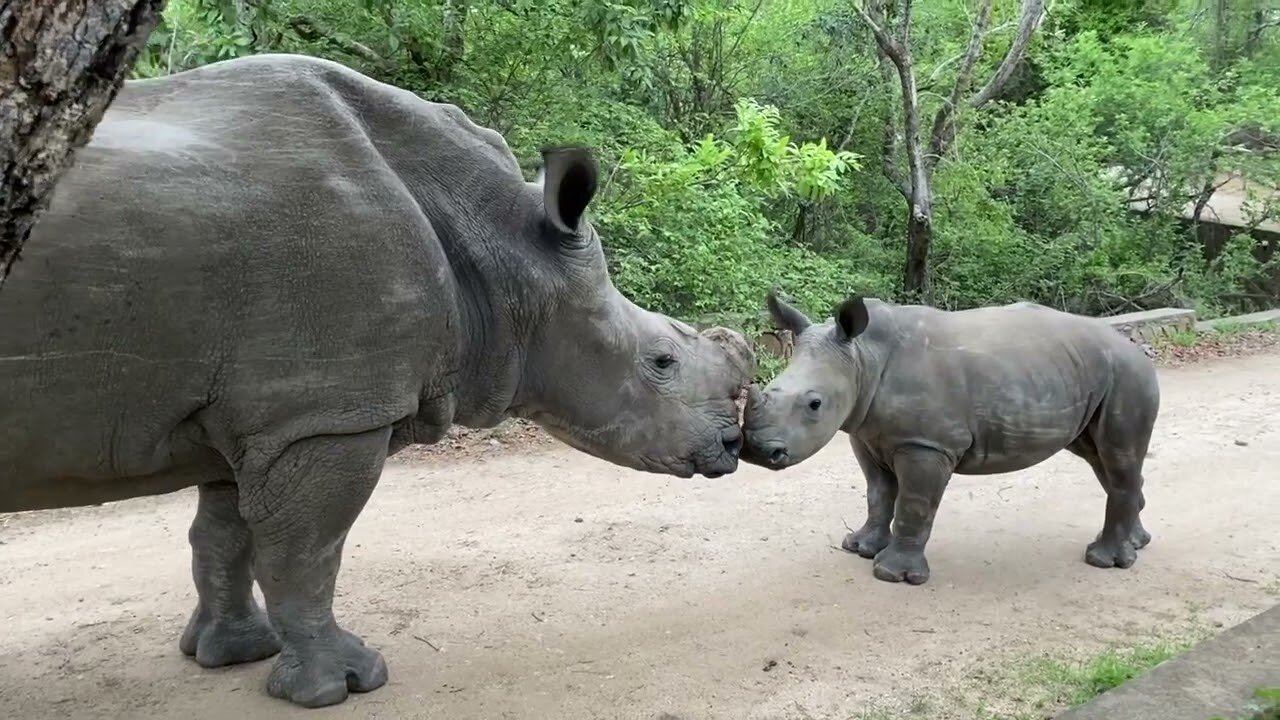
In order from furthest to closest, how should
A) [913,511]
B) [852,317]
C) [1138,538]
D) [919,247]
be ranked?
[919,247], [1138,538], [913,511], [852,317]

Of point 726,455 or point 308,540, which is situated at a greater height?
point 726,455

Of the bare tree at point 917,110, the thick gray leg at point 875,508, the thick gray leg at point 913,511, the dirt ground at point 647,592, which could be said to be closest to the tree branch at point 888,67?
the bare tree at point 917,110

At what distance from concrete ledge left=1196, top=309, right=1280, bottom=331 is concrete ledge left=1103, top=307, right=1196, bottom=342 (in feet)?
1.03

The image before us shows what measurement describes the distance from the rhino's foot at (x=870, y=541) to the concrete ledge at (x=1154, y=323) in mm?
7369

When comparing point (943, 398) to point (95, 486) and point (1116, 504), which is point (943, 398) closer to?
point (1116, 504)

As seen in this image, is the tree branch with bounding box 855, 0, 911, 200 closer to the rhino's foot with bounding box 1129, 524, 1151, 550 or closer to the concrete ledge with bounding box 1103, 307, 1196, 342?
the concrete ledge with bounding box 1103, 307, 1196, 342

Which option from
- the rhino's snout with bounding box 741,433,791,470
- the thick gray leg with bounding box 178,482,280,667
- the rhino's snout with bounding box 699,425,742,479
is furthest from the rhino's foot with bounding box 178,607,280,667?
the rhino's snout with bounding box 741,433,791,470

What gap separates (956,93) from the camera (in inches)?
547

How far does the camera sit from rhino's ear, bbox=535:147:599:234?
12.5ft

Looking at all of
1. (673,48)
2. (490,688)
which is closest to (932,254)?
(673,48)

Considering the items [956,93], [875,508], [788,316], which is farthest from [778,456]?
[956,93]

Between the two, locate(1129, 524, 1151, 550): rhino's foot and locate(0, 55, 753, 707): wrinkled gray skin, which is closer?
locate(0, 55, 753, 707): wrinkled gray skin

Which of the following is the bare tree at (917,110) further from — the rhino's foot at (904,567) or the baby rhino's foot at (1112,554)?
the rhino's foot at (904,567)

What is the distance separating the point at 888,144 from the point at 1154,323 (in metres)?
4.43
